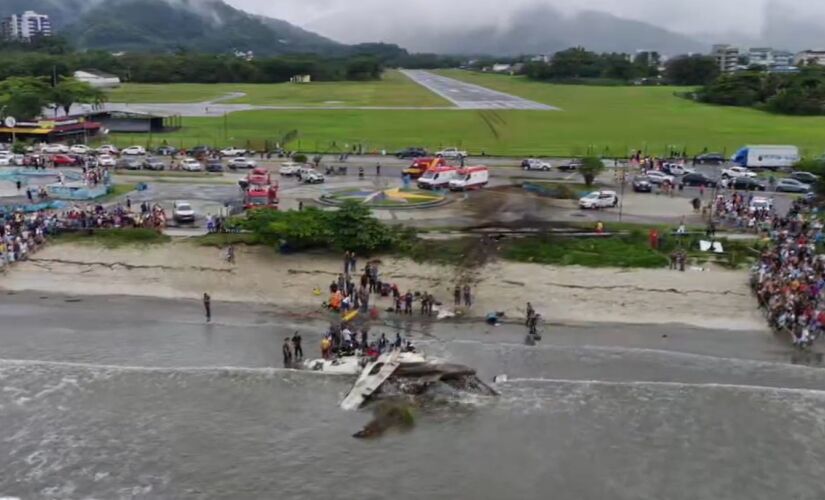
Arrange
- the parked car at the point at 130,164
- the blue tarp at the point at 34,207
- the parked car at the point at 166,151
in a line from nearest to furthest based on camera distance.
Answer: the blue tarp at the point at 34,207, the parked car at the point at 130,164, the parked car at the point at 166,151

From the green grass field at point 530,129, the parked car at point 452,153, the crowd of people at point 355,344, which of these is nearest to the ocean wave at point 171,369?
the crowd of people at point 355,344

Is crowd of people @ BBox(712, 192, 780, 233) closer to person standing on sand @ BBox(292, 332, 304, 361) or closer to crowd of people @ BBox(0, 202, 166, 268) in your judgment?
person standing on sand @ BBox(292, 332, 304, 361)

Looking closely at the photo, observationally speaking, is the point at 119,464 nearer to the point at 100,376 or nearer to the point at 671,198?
the point at 100,376

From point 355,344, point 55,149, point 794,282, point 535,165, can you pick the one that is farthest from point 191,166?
point 794,282

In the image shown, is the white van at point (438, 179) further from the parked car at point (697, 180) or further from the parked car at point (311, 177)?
the parked car at point (697, 180)

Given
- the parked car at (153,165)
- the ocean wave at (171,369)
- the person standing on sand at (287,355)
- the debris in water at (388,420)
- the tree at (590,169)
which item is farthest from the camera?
the parked car at (153,165)

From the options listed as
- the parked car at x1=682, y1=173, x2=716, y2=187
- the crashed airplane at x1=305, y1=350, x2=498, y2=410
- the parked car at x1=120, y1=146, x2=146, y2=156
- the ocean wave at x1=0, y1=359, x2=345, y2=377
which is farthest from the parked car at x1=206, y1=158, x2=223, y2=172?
the crashed airplane at x1=305, y1=350, x2=498, y2=410

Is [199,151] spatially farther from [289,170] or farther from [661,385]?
[661,385]
